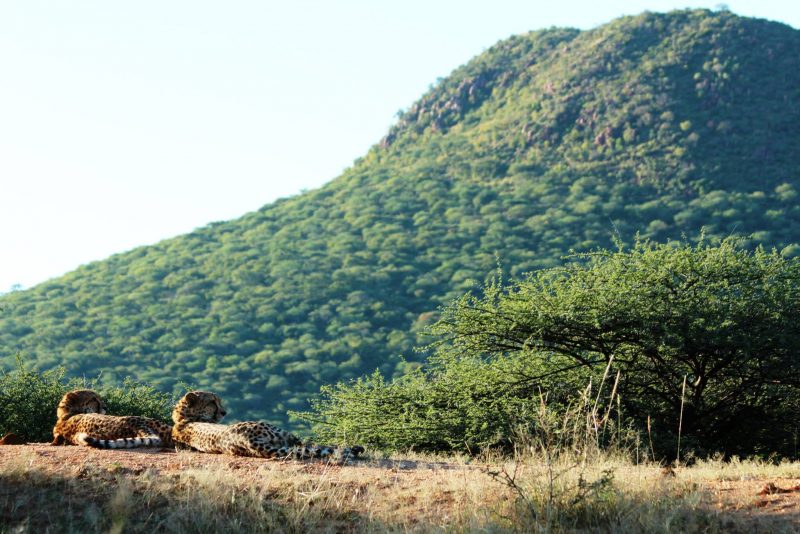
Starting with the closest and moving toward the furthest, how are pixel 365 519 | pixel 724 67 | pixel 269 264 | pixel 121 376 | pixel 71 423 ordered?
1. pixel 365 519
2. pixel 71 423
3. pixel 121 376
4. pixel 269 264
5. pixel 724 67

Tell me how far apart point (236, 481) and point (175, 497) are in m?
0.57

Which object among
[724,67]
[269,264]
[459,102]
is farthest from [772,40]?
[269,264]

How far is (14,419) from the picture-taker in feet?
54.3

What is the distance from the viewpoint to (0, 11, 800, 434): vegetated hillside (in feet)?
219

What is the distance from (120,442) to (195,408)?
1217 mm

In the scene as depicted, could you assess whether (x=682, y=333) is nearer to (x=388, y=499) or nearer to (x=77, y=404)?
(x=388, y=499)

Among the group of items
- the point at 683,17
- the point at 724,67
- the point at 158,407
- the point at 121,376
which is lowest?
the point at 121,376

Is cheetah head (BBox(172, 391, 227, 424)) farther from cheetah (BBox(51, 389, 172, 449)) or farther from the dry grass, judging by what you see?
Answer: the dry grass

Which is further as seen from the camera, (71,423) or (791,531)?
(71,423)

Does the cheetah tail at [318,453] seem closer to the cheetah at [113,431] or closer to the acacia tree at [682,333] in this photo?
the cheetah at [113,431]

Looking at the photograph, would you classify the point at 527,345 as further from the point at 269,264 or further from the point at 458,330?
the point at 269,264

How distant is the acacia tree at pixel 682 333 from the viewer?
48.7 ft

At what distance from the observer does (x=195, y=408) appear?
11.5m

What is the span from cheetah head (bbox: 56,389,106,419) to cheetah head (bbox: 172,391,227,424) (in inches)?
48.7
